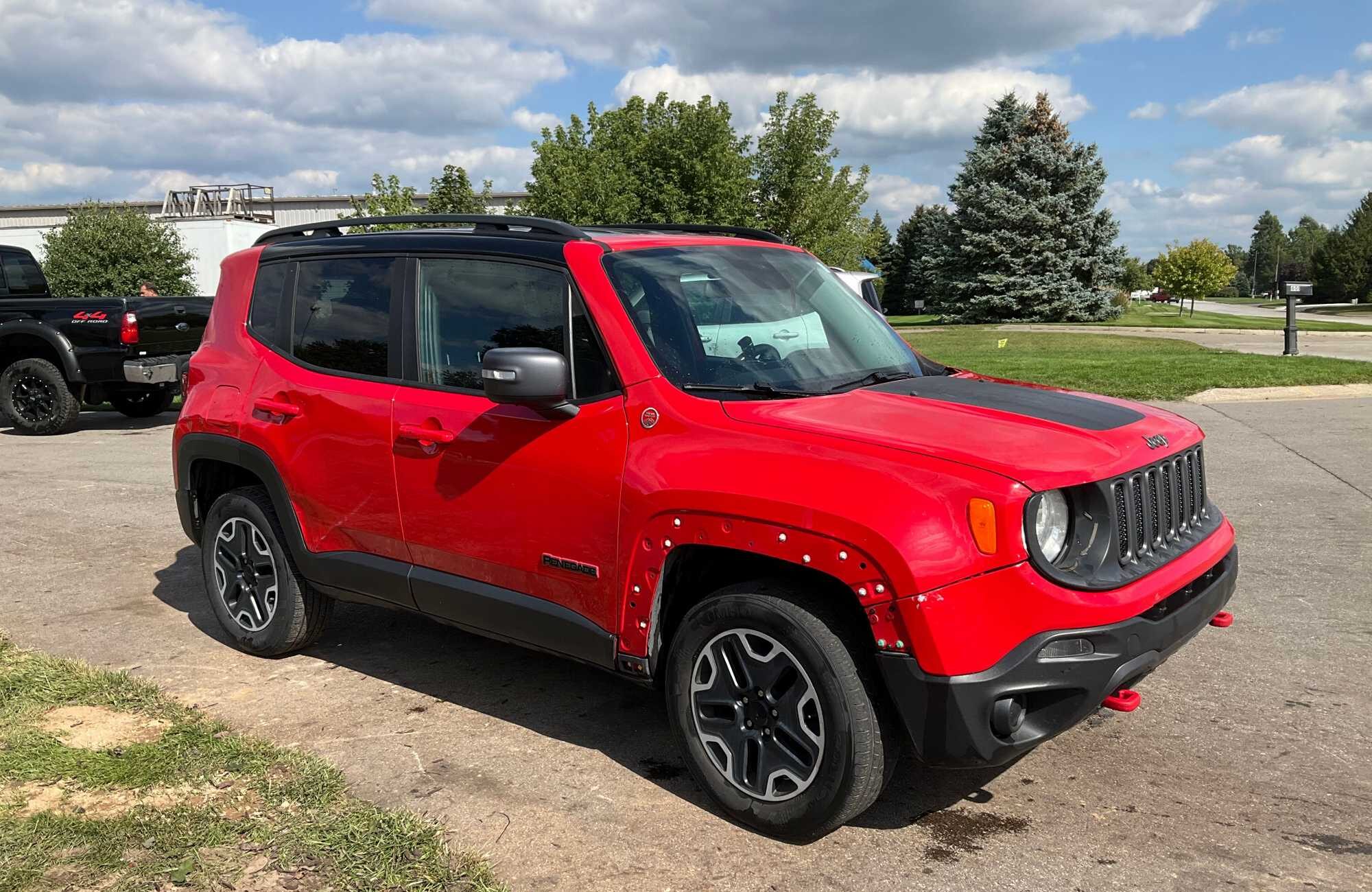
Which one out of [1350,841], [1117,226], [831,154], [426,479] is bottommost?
[1350,841]

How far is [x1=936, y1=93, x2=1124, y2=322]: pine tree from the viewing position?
42.0m

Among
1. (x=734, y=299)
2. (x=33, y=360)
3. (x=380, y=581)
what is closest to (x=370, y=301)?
(x=380, y=581)

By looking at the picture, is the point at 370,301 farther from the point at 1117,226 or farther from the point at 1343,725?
the point at 1117,226

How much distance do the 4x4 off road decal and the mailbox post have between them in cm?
1842

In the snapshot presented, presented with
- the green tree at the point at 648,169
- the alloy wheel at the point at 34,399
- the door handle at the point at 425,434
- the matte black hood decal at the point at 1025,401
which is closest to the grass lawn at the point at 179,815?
the door handle at the point at 425,434

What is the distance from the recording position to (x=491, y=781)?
3932 mm

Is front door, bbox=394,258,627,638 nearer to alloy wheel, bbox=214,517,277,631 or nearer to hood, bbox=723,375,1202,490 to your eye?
hood, bbox=723,375,1202,490

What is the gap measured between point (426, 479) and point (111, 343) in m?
10.2

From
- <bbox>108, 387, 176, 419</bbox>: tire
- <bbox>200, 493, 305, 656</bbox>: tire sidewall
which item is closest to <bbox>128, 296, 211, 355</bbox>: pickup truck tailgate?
<bbox>108, 387, 176, 419</bbox>: tire

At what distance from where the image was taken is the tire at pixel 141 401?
1488 cm

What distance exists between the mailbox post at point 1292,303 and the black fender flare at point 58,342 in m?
18.3

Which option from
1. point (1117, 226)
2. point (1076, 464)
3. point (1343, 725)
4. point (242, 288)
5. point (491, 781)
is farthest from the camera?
point (1117, 226)

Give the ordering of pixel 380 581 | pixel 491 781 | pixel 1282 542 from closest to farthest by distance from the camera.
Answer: pixel 491 781 → pixel 380 581 → pixel 1282 542

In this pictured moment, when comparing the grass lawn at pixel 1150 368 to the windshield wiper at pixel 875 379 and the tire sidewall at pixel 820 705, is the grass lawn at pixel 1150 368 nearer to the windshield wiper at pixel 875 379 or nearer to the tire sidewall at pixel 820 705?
the windshield wiper at pixel 875 379
